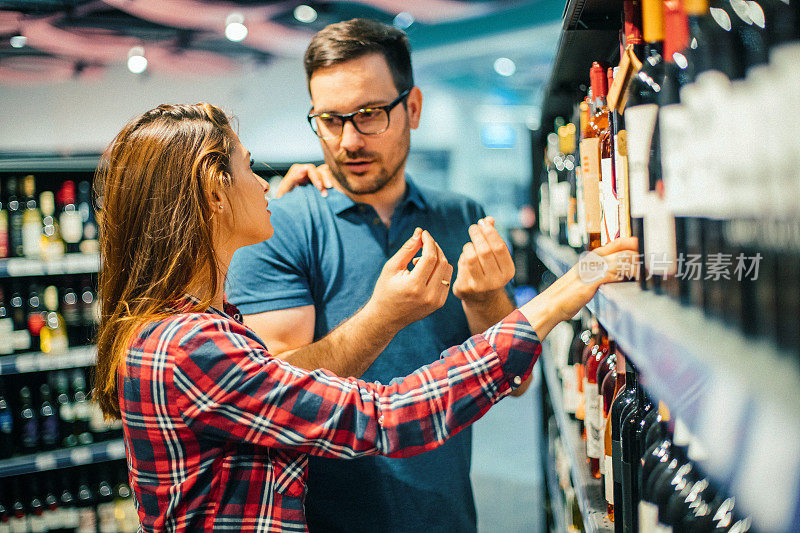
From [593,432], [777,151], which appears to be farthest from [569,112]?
[777,151]

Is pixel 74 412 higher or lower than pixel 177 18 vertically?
lower

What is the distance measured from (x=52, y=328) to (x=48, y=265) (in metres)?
0.46

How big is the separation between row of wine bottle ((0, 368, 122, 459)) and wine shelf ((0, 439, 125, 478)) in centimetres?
13

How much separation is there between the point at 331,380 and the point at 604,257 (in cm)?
46

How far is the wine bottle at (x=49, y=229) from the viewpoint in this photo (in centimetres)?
307

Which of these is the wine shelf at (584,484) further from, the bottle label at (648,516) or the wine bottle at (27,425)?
the wine bottle at (27,425)

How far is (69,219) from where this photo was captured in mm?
3074

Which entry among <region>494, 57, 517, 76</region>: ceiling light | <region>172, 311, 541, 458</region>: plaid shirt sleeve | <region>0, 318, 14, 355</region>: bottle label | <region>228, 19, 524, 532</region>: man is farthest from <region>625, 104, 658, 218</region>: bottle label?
<region>494, 57, 517, 76</region>: ceiling light

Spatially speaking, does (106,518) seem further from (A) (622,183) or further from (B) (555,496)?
(A) (622,183)

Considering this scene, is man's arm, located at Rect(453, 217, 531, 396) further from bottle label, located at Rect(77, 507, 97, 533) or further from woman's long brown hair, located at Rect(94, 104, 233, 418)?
bottle label, located at Rect(77, 507, 97, 533)

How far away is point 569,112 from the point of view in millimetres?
2281

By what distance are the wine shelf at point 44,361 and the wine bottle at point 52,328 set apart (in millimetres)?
88

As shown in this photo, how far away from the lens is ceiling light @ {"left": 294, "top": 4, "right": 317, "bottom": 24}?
5.03m

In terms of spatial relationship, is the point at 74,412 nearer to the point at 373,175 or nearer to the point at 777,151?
the point at 373,175
